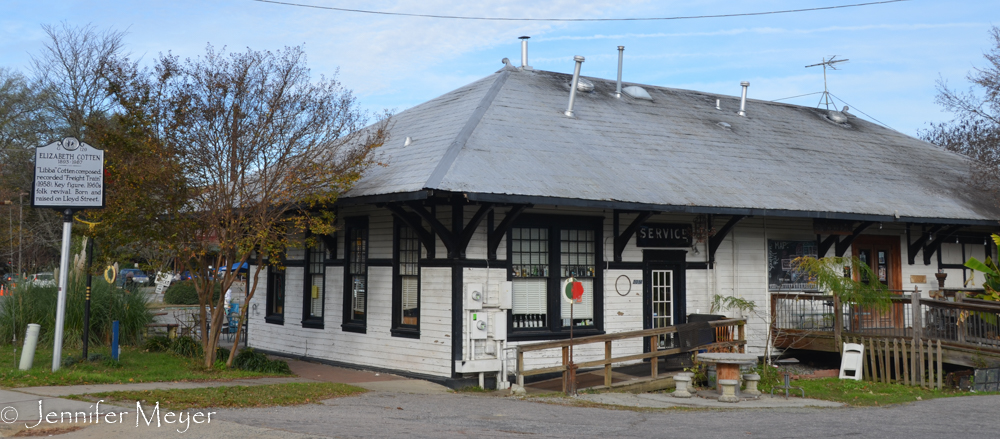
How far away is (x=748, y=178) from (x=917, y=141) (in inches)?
409

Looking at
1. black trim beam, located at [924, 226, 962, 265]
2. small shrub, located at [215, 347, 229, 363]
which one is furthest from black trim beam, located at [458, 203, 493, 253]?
black trim beam, located at [924, 226, 962, 265]

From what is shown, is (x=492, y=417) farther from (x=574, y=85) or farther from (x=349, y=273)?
(x=574, y=85)

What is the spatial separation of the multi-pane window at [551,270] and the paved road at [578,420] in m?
2.60

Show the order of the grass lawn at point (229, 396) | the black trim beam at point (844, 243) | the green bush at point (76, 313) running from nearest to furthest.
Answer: the grass lawn at point (229, 396), the green bush at point (76, 313), the black trim beam at point (844, 243)

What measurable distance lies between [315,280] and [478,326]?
5.08 meters

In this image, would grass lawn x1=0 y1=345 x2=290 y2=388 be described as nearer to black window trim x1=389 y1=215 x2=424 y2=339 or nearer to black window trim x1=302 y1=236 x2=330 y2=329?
black window trim x1=389 y1=215 x2=424 y2=339

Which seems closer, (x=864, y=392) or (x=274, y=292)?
(x=864, y=392)

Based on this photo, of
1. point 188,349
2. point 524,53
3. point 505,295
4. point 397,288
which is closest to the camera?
point 505,295

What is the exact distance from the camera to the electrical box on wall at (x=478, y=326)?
45.1 feet

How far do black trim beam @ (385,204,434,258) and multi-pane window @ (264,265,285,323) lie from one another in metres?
5.61

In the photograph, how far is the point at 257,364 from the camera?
14.4 metres
